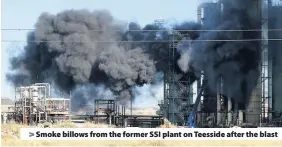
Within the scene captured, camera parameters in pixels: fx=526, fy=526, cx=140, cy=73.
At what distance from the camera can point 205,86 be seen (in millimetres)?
54281

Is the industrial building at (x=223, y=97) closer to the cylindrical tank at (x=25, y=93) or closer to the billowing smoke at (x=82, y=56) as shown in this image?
the billowing smoke at (x=82, y=56)

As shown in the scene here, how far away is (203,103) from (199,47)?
20.9ft

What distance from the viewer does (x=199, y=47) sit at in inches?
2106

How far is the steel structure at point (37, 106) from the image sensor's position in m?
48.5

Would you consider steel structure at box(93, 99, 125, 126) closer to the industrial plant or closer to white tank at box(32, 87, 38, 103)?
the industrial plant

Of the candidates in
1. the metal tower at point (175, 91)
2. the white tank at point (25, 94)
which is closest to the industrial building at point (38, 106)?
the white tank at point (25, 94)

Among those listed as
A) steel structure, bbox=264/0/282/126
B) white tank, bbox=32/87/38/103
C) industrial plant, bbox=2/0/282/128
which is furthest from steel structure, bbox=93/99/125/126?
steel structure, bbox=264/0/282/126

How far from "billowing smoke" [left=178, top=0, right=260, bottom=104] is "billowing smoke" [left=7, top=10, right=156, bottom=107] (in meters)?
5.64

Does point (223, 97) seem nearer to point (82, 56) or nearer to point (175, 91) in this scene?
point (175, 91)

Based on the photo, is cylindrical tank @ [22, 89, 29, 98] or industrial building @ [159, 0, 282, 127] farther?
industrial building @ [159, 0, 282, 127]

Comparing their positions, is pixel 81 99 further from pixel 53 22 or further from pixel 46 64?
pixel 53 22

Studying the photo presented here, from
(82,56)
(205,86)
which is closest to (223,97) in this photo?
(205,86)

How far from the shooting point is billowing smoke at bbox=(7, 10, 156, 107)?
179ft
